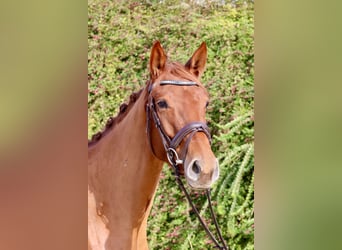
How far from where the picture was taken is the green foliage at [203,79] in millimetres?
2463

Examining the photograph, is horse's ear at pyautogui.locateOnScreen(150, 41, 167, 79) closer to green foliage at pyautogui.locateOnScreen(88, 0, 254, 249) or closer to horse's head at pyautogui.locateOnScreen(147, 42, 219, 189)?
horse's head at pyautogui.locateOnScreen(147, 42, 219, 189)

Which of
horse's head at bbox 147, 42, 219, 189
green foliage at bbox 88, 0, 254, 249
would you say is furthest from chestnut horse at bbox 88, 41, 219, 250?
green foliage at bbox 88, 0, 254, 249

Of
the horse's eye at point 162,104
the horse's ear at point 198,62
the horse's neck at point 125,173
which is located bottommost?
the horse's neck at point 125,173

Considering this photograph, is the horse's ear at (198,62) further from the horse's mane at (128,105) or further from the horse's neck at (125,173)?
the horse's neck at (125,173)

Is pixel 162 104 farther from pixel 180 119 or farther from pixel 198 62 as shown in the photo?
pixel 198 62

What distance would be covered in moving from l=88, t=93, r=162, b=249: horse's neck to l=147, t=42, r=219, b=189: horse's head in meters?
0.08

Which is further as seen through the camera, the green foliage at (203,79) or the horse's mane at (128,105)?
the green foliage at (203,79)

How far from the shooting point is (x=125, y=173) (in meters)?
2.38

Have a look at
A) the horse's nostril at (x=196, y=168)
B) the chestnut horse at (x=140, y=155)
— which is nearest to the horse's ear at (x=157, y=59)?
the chestnut horse at (x=140, y=155)

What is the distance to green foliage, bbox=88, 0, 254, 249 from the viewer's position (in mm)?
2463

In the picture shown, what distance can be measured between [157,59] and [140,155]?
48cm

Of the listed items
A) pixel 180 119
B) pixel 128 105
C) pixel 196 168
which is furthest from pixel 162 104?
pixel 196 168
